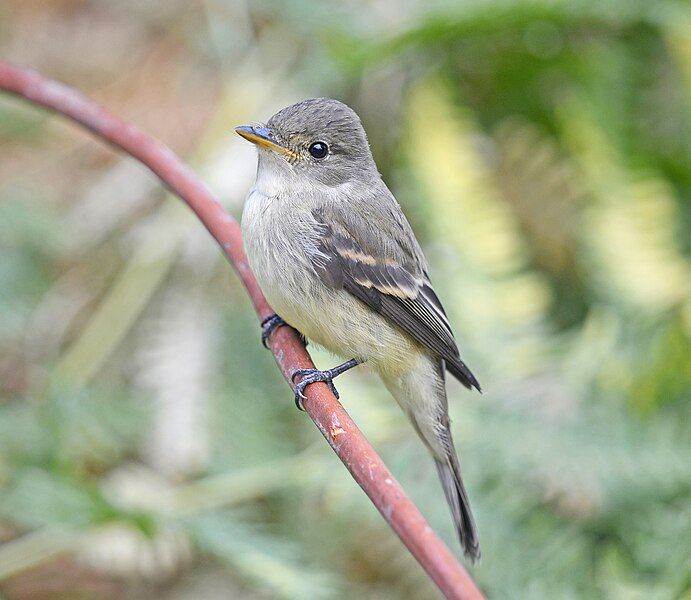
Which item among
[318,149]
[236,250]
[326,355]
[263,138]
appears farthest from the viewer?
[326,355]

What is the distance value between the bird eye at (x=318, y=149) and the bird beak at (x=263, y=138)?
69 mm

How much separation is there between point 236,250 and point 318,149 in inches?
33.6

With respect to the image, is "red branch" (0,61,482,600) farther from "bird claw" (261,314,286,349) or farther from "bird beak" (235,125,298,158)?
"bird beak" (235,125,298,158)

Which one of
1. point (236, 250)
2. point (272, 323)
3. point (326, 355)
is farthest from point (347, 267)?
point (326, 355)

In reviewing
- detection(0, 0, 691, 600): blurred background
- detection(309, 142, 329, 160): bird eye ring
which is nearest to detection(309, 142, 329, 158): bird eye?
detection(309, 142, 329, 160): bird eye ring

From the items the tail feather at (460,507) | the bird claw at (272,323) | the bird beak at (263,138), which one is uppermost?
the bird beak at (263,138)

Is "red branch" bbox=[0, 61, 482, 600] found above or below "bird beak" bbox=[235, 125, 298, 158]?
below

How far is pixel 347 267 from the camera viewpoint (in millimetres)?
2971

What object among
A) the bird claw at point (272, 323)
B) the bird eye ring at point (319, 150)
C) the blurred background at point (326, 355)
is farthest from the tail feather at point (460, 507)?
the bird eye ring at point (319, 150)

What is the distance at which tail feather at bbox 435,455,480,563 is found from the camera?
9.38ft

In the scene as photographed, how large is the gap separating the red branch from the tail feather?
0.68 metres

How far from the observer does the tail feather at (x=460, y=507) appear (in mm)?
2859

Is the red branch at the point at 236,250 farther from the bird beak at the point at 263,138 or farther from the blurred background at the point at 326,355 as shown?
the blurred background at the point at 326,355

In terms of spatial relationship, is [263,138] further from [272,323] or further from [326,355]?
[326,355]
